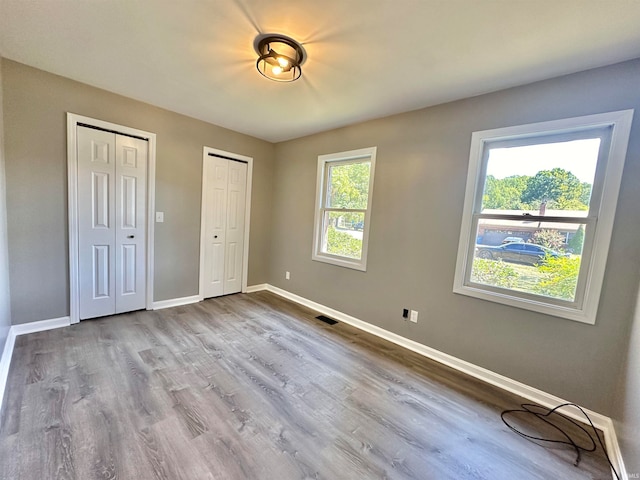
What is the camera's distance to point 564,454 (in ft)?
5.06

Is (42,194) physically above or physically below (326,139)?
below

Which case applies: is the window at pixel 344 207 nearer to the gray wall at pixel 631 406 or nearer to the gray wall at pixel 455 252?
the gray wall at pixel 455 252

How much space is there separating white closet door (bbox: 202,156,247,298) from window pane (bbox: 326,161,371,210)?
1456mm

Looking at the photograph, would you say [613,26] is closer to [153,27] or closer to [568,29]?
[568,29]

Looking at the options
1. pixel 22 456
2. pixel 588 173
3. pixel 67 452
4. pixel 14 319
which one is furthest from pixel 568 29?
pixel 14 319

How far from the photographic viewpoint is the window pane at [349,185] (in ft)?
10.5

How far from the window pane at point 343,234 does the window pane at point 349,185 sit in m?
0.14

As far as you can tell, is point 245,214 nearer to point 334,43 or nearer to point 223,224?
Answer: point 223,224

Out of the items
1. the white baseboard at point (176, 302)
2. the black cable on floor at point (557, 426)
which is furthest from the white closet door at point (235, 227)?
the black cable on floor at point (557, 426)

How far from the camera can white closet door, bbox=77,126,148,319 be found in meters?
2.72

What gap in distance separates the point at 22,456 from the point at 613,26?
12.9 ft

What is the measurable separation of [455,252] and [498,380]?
1.13 meters

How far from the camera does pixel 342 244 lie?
3.48m

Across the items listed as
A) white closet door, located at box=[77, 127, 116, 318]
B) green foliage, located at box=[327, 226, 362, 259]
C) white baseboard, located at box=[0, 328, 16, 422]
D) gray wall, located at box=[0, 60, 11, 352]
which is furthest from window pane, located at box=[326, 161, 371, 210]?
white baseboard, located at box=[0, 328, 16, 422]
